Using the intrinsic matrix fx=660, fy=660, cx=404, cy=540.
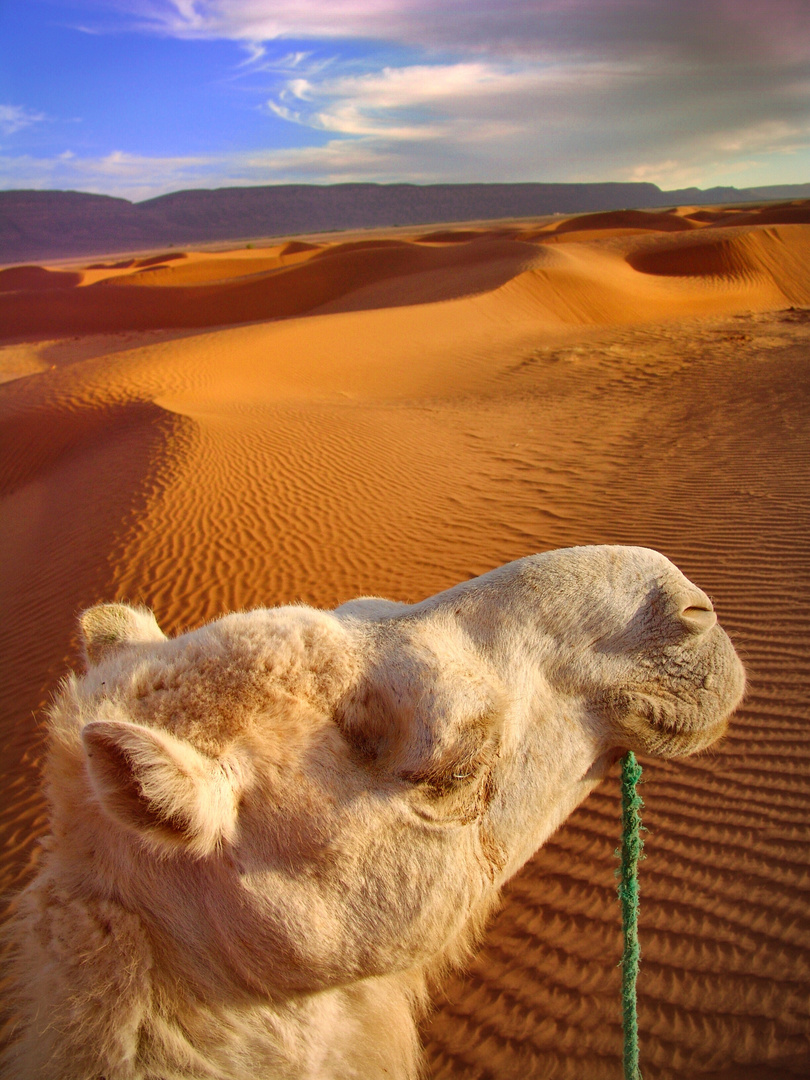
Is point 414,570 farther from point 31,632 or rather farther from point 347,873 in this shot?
point 347,873

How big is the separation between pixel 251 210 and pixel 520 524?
6918 inches

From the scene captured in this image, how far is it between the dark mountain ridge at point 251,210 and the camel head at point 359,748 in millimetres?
140215

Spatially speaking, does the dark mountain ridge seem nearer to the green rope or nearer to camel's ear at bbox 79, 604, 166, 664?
camel's ear at bbox 79, 604, 166, 664

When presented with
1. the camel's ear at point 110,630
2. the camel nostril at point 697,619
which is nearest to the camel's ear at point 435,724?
Result: the camel nostril at point 697,619

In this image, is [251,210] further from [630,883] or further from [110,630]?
[630,883]

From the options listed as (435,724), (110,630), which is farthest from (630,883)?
(110,630)

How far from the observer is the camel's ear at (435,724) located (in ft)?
5.16

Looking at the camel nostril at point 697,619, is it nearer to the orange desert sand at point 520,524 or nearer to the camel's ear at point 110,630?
the camel's ear at point 110,630

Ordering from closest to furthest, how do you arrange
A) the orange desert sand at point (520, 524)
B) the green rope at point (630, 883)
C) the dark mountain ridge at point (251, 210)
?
the green rope at point (630, 883)
the orange desert sand at point (520, 524)
the dark mountain ridge at point (251, 210)

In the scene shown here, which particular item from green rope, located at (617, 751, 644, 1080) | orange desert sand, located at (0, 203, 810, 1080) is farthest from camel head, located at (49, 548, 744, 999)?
orange desert sand, located at (0, 203, 810, 1080)

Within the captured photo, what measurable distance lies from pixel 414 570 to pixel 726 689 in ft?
16.7

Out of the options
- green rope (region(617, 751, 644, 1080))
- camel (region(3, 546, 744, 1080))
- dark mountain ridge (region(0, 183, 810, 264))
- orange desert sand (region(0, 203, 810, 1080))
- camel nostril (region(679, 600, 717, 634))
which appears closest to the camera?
camel (region(3, 546, 744, 1080))

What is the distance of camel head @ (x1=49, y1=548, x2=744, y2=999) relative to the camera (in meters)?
1.45

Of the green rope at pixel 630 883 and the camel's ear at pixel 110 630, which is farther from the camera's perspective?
the green rope at pixel 630 883
